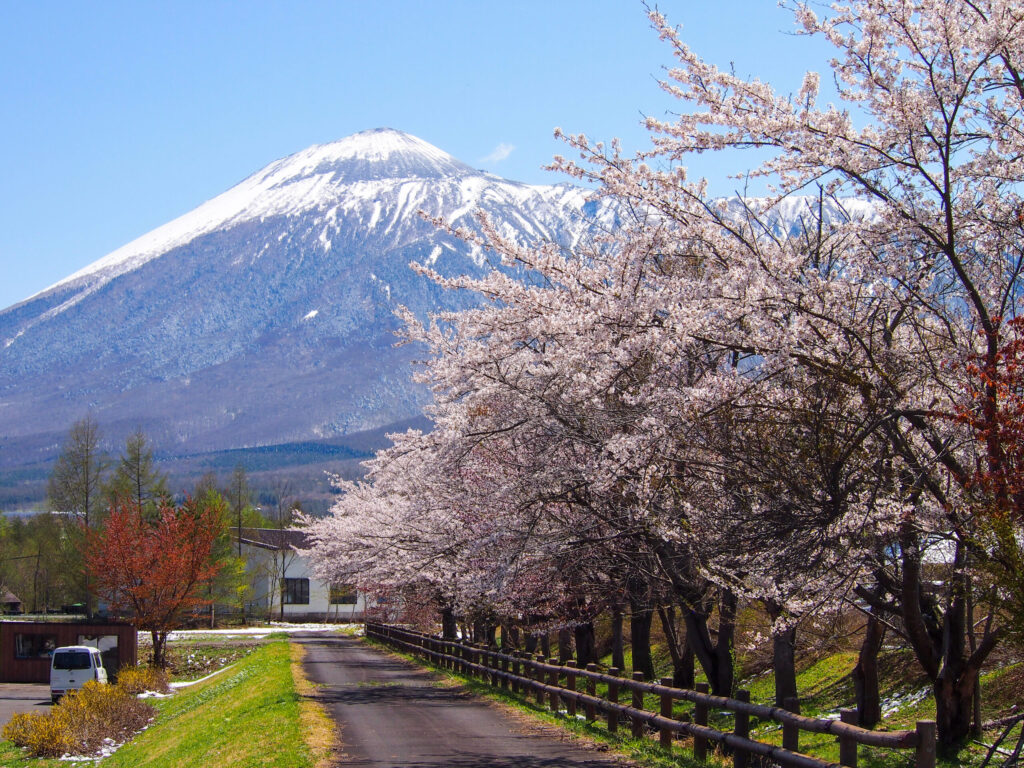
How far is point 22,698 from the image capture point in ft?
118

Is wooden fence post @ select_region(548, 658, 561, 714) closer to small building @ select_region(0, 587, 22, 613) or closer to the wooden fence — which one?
the wooden fence

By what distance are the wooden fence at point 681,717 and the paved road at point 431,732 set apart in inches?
32.1

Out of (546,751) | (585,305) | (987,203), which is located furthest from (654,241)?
(546,751)

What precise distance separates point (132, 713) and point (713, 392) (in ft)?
72.1

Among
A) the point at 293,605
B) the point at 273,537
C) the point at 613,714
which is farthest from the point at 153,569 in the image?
the point at 273,537

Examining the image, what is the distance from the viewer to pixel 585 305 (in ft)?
36.1

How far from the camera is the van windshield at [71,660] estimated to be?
32719 millimetres

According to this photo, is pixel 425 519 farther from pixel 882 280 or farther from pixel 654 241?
pixel 882 280

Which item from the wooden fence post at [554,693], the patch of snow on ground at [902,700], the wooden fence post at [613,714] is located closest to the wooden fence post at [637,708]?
the wooden fence post at [613,714]

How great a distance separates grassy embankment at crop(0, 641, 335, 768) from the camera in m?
12.7

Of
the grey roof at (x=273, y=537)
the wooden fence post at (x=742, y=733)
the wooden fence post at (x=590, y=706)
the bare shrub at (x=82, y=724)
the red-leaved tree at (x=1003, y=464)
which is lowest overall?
the bare shrub at (x=82, y=724)

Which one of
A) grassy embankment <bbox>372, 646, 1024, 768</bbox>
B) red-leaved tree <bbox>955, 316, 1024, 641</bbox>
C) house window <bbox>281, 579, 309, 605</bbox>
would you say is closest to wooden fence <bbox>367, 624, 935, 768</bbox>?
grassy embankment <bbox>372, 646, 1024, 768</bbox>

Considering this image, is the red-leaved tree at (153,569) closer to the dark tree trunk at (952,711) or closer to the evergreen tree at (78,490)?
the evergreen tree at (78,490)

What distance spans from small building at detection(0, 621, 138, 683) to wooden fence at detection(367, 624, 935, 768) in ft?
66.1
